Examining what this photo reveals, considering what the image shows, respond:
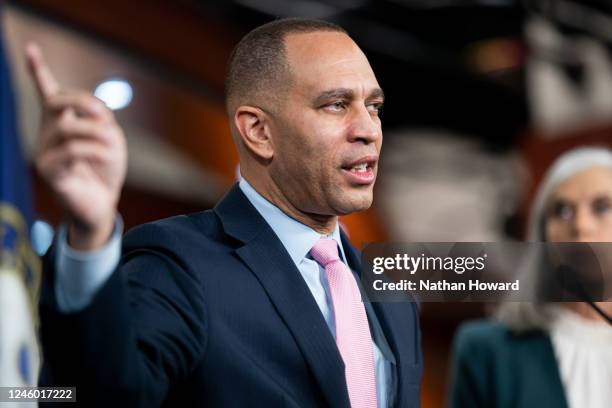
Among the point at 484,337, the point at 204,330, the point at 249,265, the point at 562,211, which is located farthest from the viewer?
the point at 484,337

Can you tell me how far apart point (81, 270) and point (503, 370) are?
1316mm

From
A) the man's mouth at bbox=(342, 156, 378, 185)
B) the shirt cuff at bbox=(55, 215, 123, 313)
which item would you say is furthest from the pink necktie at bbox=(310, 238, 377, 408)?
the shirt cuff at bbox=(55, 215, 123, 313)

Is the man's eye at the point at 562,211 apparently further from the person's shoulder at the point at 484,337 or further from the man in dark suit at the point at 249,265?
the man in dark suit at the point at 249,265

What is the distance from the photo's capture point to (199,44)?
493 cm

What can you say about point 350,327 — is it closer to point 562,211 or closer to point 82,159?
point 82,159

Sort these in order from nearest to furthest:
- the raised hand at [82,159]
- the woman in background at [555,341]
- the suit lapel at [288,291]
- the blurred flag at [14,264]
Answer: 1. the raised hand at [82,159]
2. the suit lapel at [288,291]
3. the woman in background at [555,341]
4. the blurred flag at [14,264]

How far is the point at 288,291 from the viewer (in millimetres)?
1121

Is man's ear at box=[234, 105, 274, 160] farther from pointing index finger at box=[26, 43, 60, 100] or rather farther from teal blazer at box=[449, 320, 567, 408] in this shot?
teal blazer at box=[449, 320, 567, 408]

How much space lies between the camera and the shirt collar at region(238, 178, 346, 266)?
120cm

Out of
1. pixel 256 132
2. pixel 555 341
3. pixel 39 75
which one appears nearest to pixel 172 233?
pixel 256 132

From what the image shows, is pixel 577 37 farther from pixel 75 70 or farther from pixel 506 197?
pixel 75 70

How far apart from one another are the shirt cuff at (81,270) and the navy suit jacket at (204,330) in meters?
0.01

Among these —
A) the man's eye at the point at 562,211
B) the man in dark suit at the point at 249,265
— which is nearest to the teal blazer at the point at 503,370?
the man's eye at the point at 562,211

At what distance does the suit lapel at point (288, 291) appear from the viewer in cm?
106
